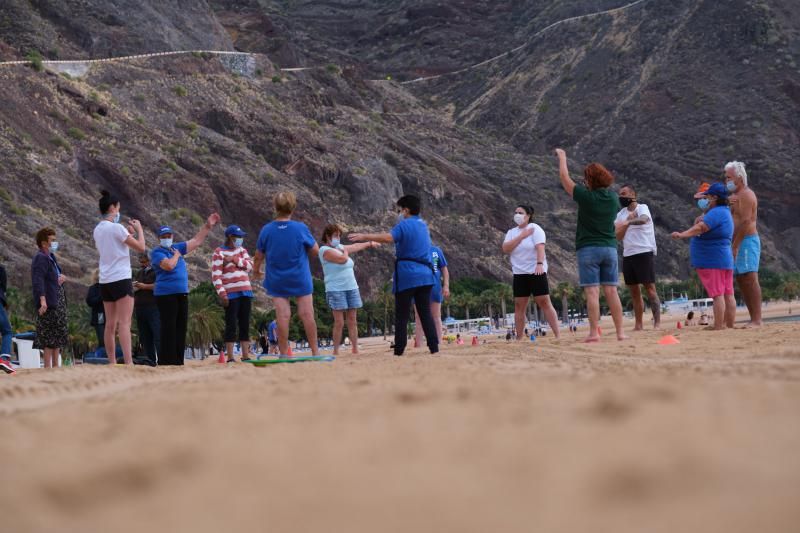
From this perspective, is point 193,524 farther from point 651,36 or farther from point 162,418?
point 651,36

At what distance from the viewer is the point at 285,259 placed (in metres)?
10.4

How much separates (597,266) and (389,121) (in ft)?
282

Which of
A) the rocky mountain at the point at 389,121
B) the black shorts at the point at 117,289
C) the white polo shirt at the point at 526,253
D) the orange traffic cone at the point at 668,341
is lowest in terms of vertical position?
the orange traffic cone at the point at 668,341

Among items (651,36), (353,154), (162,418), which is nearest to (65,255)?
(353,154)

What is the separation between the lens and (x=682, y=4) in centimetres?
11631

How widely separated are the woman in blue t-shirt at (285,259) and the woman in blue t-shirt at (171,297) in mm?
747

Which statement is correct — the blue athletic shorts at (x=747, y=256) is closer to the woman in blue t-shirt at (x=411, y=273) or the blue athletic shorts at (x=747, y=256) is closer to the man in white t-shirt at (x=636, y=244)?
the man in white t-shirt at (x=636, y=244)

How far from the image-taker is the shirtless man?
11.9 metres

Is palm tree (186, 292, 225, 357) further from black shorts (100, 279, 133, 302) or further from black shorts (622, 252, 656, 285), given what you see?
black shorts (100, 279, 133, 302)

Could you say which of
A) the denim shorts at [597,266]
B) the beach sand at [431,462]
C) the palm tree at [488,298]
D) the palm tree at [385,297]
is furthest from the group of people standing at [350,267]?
the palm tree at [488,298]

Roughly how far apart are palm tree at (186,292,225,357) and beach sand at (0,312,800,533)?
144ft

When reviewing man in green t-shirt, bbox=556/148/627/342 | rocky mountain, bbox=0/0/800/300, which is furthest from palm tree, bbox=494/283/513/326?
man in green t-shirt, bbox=556/148/627/342

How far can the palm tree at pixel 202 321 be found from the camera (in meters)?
47.0

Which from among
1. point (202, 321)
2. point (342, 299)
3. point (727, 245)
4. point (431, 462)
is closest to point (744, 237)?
point (727, 245)
